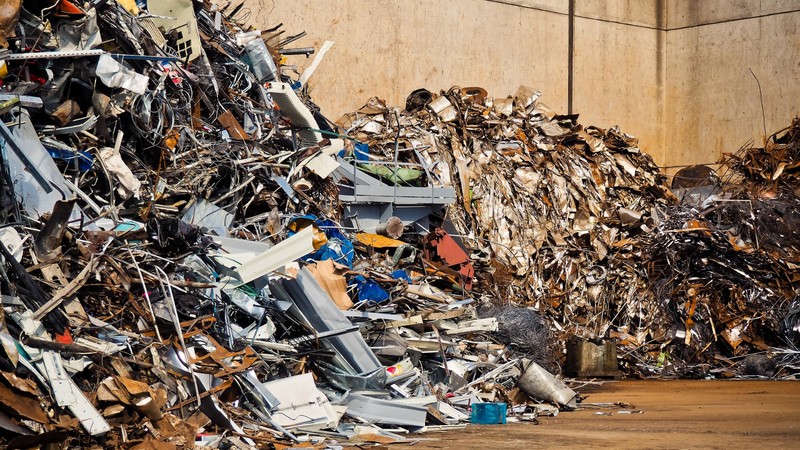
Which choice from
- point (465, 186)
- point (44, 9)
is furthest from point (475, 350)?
point (44, 9)

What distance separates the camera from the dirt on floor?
642 centimetres

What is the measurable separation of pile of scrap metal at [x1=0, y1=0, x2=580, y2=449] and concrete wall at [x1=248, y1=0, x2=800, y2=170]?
3.47m

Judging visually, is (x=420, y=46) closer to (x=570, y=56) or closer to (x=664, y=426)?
(x=570, y=56)

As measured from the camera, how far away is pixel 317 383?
7.37 meters

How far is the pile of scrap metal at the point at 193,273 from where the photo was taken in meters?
5.82

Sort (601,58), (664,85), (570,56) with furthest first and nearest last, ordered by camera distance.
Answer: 1. (664,85)
2. (601,58)
3. (570,56)

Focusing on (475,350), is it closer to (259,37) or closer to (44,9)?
(259,37)

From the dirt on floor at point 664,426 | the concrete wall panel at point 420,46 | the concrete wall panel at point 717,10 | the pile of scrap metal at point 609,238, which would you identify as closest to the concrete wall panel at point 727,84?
the concrete wall panel at point 717,10

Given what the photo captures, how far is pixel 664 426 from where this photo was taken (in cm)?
730

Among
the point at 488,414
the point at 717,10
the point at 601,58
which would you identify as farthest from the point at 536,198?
the point at 717,10

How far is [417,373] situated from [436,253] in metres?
2.77

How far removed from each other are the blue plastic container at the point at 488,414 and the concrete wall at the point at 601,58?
625cm

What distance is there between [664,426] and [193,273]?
3561 millimetres

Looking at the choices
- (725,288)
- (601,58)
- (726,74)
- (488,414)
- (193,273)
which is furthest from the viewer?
(726,74)
